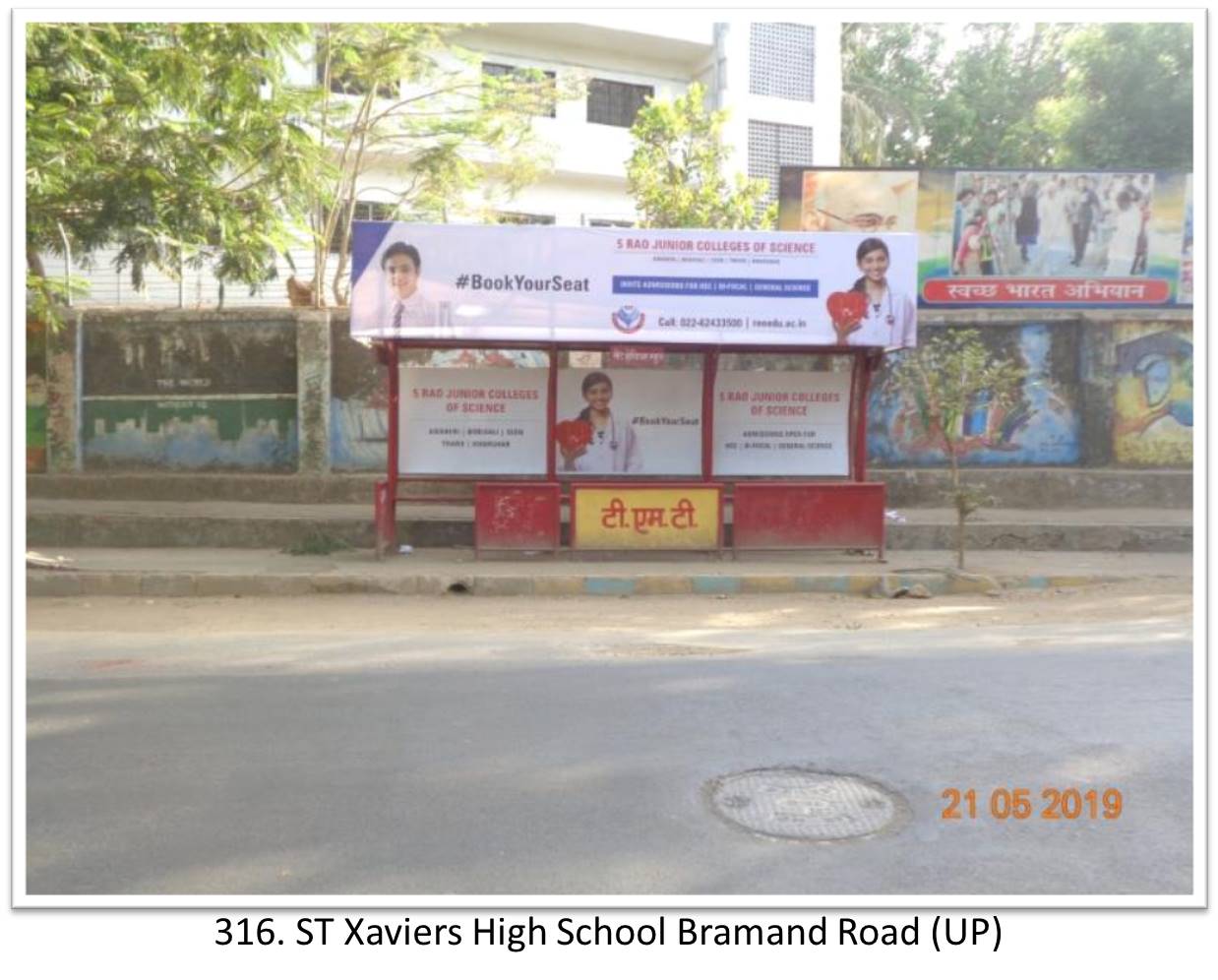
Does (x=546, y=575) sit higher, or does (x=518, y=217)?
(x=518, y=217)

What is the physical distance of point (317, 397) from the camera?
1552cm

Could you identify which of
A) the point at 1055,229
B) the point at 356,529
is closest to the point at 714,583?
the point at 356,529

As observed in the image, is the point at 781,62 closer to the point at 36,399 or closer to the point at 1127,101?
the point at 1127,101

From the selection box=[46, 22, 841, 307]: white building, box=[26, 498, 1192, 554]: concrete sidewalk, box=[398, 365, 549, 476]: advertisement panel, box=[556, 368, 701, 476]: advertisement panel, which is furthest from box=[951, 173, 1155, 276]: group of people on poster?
box=[398, 365, 549, 476]: advertisement panel

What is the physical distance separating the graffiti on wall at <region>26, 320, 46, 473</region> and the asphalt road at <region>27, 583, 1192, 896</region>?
8092mm

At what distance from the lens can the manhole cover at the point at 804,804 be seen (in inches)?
171

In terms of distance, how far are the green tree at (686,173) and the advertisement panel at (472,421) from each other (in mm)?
8491

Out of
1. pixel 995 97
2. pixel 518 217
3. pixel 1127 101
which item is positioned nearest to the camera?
pixel 518 217

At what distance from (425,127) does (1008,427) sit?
11794mm

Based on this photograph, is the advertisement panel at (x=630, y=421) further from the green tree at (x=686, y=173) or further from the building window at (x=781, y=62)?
the building window at (x=781, y=62)

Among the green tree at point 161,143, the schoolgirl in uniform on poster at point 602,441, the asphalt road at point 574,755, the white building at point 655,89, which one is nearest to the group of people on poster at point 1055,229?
the white building at point 655,89

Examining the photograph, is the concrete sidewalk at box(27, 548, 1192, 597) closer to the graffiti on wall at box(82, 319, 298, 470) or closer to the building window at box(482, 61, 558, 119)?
the graffiti on wall at box(82, 319, 298, 470)
